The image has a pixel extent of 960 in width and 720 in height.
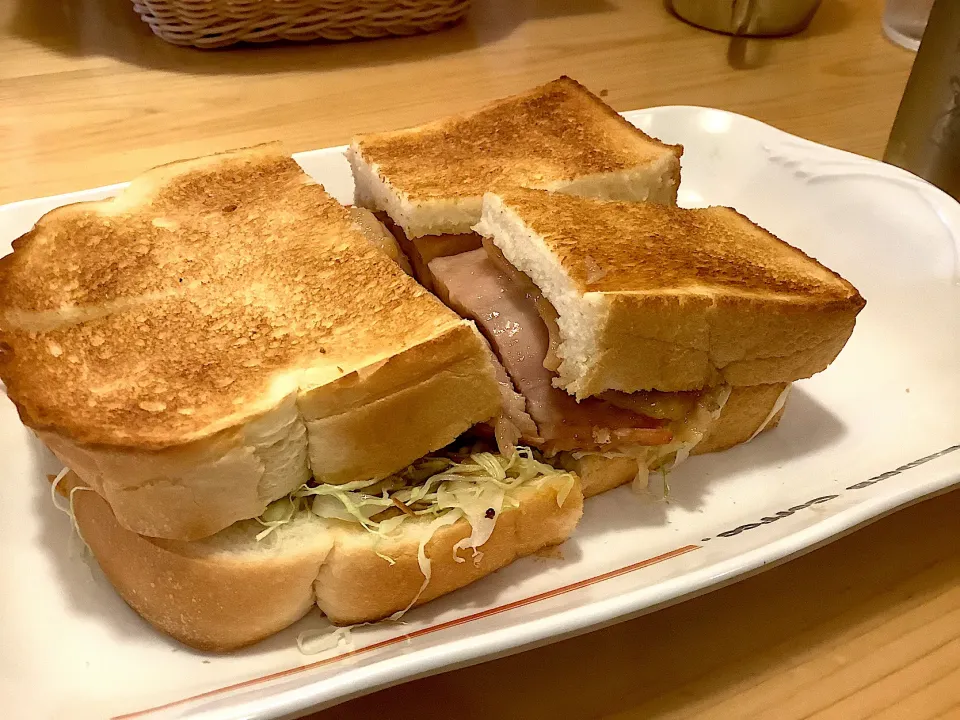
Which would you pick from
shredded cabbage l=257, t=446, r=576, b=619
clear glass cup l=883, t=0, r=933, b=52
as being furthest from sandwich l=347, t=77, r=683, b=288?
clear glass cup l=883, t=0, r=933, b=52

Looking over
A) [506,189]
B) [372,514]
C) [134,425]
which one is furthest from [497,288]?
[134,425]

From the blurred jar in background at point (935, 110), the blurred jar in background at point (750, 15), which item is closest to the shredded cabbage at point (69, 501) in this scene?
the blurred jar in background at point (935, 110)

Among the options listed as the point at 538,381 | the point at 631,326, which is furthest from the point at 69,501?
the point at 631,326

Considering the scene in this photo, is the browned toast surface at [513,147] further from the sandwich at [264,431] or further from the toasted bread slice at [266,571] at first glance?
the toasted bread slice at [266,571]

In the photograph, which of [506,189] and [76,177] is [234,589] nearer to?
[506,189]

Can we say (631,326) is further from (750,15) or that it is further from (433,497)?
(750,15)

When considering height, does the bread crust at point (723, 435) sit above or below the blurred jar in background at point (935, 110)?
below
